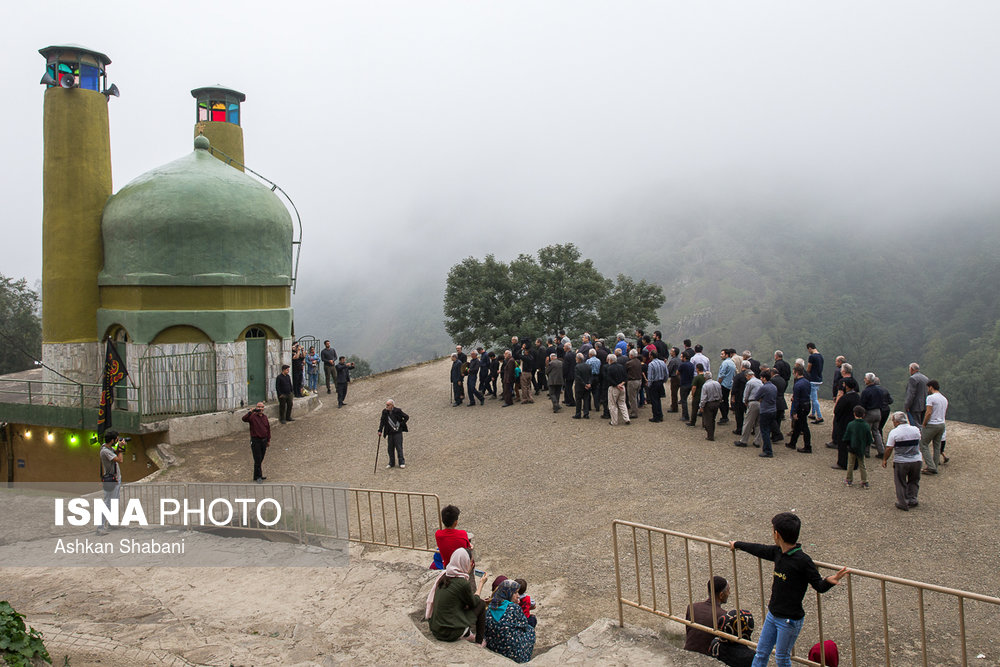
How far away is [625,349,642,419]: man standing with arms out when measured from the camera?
610 inches

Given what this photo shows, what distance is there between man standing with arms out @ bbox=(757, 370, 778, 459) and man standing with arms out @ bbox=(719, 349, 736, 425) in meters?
1.46

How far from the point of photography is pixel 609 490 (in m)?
11.6

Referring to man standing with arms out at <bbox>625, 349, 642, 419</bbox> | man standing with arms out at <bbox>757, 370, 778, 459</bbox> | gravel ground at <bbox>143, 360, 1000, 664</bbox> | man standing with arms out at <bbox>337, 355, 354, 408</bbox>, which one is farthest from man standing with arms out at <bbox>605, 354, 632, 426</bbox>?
man standing with arms out at <bbox>337, 355, 354, 408</bbox>

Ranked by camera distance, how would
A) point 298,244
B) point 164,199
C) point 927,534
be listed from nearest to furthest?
point 927,534 < point 164,199 < point 298,244

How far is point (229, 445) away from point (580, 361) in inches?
376

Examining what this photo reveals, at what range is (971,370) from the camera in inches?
2312

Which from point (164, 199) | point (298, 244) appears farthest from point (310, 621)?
point (298, 244)

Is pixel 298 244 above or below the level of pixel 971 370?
above

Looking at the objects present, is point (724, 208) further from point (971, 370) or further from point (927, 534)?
point (927, 534)

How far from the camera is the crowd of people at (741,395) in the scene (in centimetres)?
1072

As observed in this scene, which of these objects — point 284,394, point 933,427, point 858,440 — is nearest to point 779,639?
point 858,440

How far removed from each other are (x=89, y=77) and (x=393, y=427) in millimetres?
15001

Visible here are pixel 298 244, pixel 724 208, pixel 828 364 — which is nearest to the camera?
pixel 298 244

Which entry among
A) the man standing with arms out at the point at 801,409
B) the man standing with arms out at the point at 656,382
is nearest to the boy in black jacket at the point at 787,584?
the man standing with arms out at the point at 801,409
